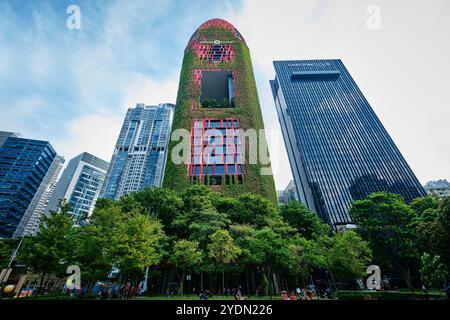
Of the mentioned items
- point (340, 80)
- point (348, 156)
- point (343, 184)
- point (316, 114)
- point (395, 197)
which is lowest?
point (395, 197)

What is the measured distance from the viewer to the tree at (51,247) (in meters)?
19.2

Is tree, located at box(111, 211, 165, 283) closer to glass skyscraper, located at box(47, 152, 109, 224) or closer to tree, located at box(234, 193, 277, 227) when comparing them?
tree, located at box(234, 193, 277, 227)

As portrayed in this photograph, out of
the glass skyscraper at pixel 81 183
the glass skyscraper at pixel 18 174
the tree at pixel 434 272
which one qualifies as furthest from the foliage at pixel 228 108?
the glass skyscraper at pixel 81 183

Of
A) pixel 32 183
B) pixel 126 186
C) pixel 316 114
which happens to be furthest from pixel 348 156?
pixel 32 183

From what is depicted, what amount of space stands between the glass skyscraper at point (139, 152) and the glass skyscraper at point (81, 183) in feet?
79.5

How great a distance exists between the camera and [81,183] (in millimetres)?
114062

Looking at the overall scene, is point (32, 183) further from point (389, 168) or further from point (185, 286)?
point (389, 168)

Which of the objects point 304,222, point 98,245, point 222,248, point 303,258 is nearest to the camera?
point 98,245

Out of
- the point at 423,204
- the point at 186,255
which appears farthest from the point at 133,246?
the point at 423,204

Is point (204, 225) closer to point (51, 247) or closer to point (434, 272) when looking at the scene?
point (51, 247)

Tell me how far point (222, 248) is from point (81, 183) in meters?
122

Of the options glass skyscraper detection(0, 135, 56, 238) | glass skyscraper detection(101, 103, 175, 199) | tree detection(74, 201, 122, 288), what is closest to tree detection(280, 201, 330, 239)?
tree detection(74, 201, 122, 288)

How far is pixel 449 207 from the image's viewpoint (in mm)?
22281
